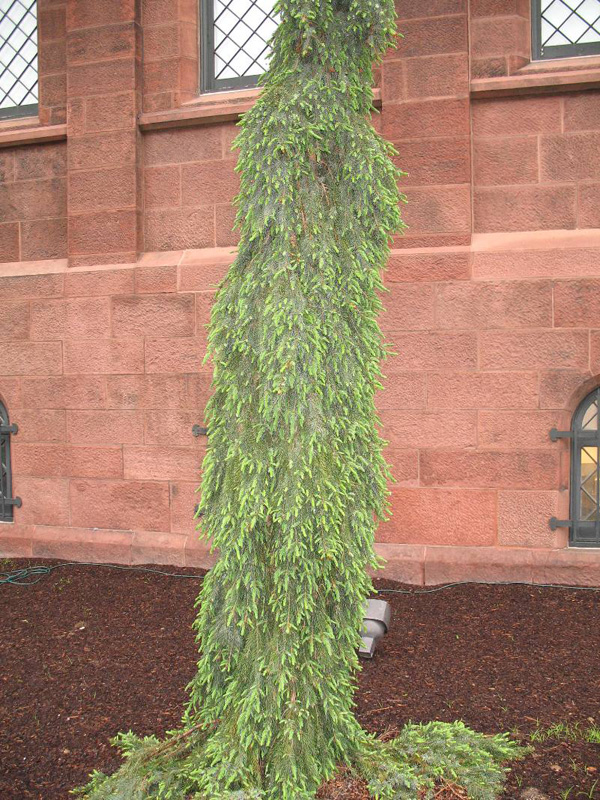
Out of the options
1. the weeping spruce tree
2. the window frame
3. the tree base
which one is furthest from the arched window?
the window frame

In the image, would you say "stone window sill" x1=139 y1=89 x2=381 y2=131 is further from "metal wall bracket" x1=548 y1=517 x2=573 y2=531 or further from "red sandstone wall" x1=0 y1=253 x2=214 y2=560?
"metal wall bracket" x1=548 y1=517 x2=573 y2=531

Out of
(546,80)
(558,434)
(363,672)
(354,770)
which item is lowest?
(363,672)

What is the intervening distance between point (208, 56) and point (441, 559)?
4.34m

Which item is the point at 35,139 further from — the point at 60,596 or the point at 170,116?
the point at 60,596

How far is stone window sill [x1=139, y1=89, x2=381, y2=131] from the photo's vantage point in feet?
18.6

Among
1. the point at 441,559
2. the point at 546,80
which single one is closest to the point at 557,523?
the point at 441,559

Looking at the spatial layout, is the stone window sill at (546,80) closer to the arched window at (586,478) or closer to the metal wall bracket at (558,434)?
the arched window at (586,478)

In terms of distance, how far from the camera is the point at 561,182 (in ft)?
17.0

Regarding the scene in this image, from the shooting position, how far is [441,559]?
17.2ft

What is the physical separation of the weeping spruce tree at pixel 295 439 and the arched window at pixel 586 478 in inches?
121

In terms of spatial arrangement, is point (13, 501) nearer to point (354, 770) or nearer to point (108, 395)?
point (108, 395)

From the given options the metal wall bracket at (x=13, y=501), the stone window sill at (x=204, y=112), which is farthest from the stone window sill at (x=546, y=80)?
the metal wall bracket at (x=13, y=501)

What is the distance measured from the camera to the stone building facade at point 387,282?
516 cm

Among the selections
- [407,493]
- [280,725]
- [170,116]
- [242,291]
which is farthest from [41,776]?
[170,116]
